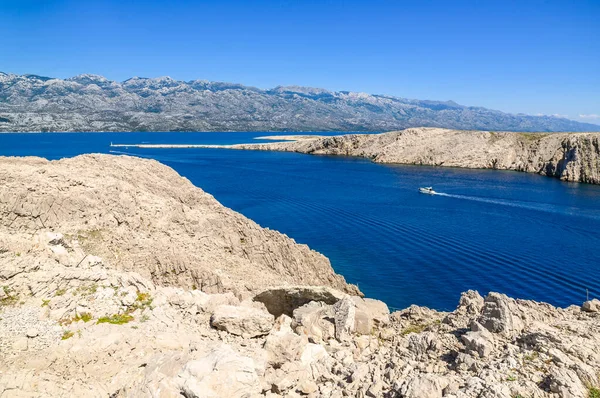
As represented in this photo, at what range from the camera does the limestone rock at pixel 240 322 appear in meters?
14.5

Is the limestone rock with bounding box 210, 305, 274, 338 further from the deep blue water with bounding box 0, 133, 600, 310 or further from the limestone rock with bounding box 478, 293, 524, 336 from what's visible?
the deep blue water with bounding box 0, 133, 600, 310

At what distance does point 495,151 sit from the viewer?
13950 centimetres

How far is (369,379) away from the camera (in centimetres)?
1169

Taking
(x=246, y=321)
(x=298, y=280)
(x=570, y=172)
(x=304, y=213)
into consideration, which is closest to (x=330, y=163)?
(x=570, y=172)

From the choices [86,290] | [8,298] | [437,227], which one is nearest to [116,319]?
[86,290]

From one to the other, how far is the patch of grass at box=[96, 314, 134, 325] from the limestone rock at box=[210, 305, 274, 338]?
2795mm

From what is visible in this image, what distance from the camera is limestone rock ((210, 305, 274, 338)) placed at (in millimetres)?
14492

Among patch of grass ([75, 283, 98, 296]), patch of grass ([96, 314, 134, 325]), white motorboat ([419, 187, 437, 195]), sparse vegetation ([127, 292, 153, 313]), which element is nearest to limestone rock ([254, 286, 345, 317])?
sparse vegetation ([127, 292, 153, 313])

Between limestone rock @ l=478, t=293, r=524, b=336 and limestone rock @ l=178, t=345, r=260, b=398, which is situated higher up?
limestone rock @ l=478, t=293, r=524, b=336

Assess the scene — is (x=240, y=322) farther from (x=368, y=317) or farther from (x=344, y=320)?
(x=368, y=317)

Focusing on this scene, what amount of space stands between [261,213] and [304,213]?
6718 millimetres

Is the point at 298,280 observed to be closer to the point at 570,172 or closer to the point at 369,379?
the point at 369,379

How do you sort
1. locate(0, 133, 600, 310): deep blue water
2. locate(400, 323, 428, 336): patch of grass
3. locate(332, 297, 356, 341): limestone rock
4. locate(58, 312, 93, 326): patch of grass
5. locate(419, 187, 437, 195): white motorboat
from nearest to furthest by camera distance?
locate(58, 312, 93, 326): patch of grass
locate(332, 297, 356, 341): limestone rock
locate(400, 323, 428, 336): patch of grass
locate(0, 133, 600, 310): deep blue water
locate(419, 187, 437, 195): white motorboat

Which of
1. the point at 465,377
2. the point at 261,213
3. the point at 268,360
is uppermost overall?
the point at 465,377
